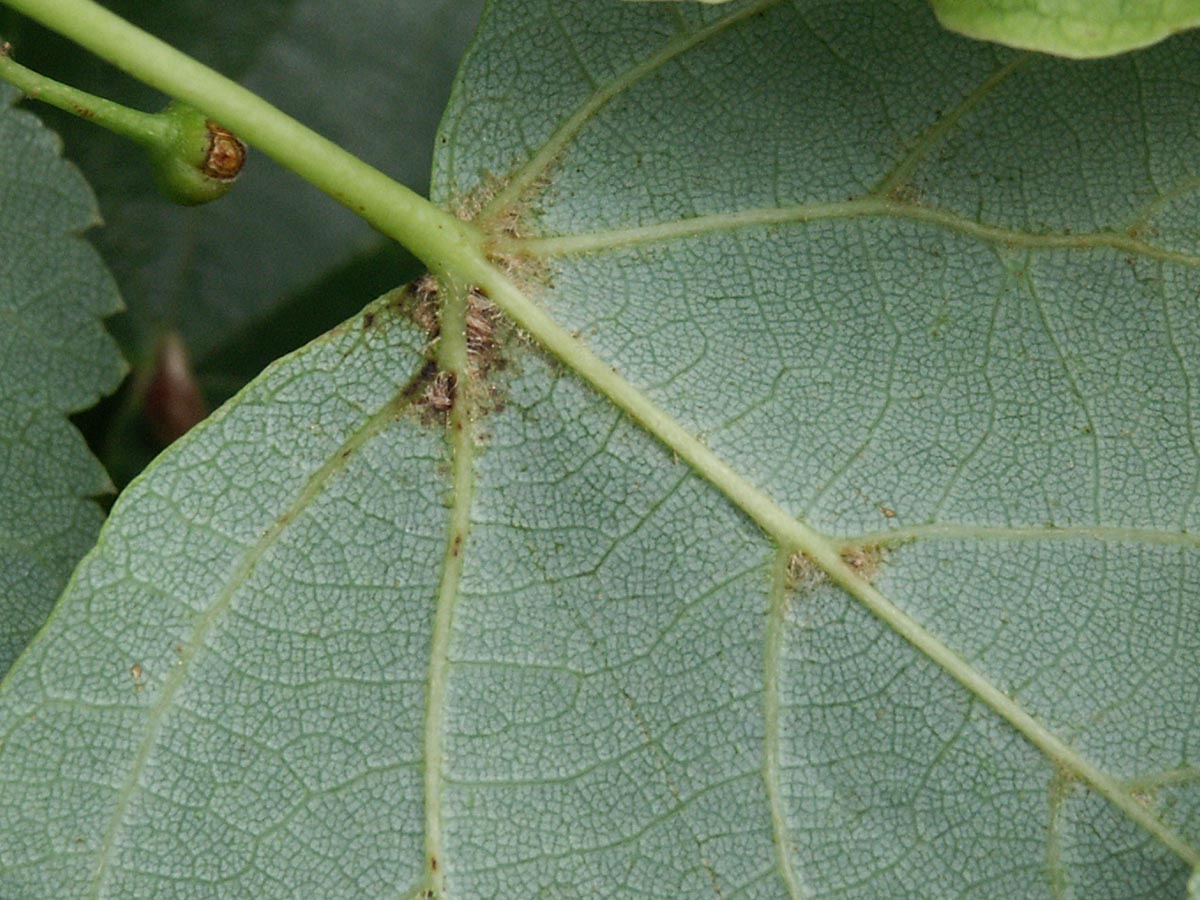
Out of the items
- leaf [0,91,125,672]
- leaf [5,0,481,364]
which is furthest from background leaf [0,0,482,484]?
leaf [0,91,125,672]

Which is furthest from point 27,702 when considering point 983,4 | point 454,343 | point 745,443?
point 983,4

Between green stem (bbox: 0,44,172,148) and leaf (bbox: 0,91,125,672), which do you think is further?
leaf (bbox: 0,91,125,672)

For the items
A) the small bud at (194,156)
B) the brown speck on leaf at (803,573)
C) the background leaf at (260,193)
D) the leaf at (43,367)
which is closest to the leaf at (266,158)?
the background leaf at (260,193)

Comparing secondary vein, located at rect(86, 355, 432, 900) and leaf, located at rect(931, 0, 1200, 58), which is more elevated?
leaf, located at rect(931, 0, 1200, 58)

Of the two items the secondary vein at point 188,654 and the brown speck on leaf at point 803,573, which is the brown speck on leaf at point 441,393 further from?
the brown speck on leaf at point 803,573

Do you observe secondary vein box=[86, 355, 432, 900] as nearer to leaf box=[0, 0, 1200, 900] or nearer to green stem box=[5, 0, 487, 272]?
leaf box=[0, 0, 1200, 900]

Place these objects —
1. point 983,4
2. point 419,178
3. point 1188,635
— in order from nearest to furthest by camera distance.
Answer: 1. point 983,4
2. point 1188,635
3. point 419,178

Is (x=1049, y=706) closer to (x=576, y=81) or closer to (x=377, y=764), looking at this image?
(x=377, y=764)
